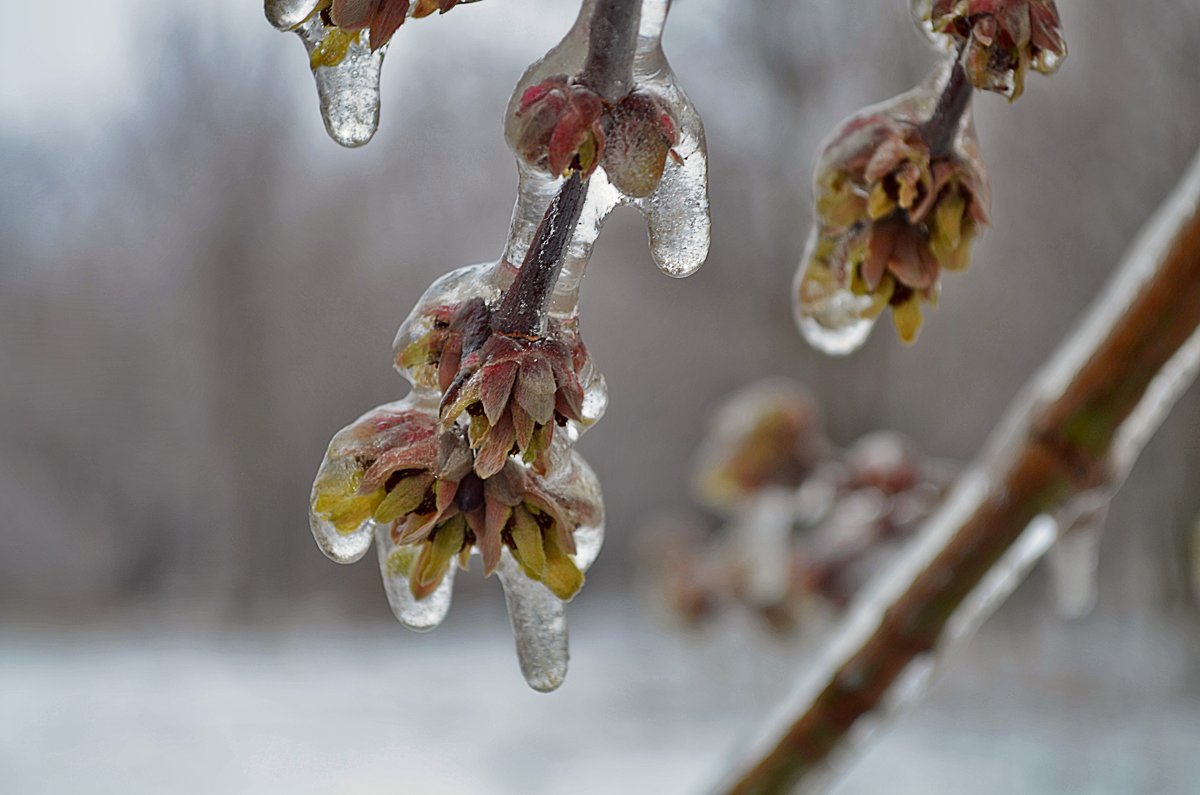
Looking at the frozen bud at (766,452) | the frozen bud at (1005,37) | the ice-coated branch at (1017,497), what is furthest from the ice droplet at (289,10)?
the frozen bud at (766,452)

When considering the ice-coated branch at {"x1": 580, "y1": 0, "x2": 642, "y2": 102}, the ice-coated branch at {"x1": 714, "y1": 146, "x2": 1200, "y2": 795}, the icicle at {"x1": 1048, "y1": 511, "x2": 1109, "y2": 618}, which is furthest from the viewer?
the icicle at {"x1": 1048, "y1": 511, "x2": 1109, "y2": 618}

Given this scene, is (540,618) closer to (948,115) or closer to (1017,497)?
(948,115)

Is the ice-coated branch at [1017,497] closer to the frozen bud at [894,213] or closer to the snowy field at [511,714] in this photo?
the frozen bud at [894,213]

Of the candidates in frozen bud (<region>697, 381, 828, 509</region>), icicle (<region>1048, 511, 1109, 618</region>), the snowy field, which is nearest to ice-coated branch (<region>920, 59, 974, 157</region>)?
icicle (<region>1048, 511, 1109, 618</region>)

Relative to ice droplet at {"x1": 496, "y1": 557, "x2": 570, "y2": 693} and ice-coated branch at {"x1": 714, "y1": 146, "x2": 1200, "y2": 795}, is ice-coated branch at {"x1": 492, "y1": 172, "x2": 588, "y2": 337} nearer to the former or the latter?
ice droplet at {"x1": 496, "y1": 557, "x2": 570, "y2": 693}

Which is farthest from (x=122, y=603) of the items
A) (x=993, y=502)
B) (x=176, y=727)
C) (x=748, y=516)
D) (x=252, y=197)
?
(x=993, y=502)
